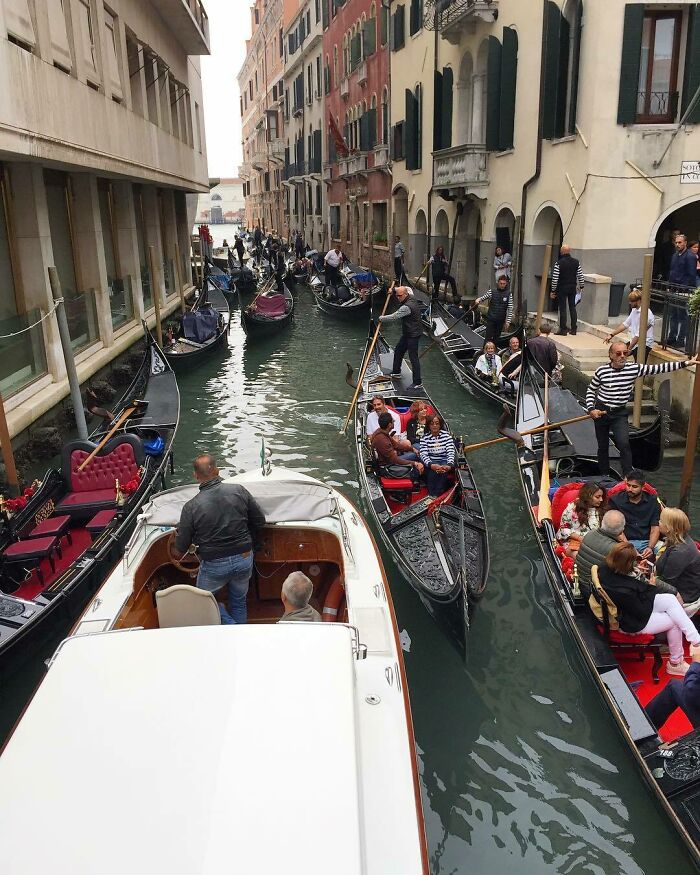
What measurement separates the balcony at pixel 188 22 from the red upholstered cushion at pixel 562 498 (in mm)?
10631

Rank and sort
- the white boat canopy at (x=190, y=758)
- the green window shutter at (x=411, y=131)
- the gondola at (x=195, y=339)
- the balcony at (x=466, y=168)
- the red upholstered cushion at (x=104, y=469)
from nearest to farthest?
the white boat canopy at (x=190, y=758) → the red upholstered cushion at (x=104, y=469) → the gondola at (x=195, y=339) → the balcony at (x=466, y=168) → the green window shutter at (x=411, y=131)

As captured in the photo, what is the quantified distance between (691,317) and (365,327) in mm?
9075

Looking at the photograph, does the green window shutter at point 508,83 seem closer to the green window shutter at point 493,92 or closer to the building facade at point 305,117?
the green window shutter at point 493,92

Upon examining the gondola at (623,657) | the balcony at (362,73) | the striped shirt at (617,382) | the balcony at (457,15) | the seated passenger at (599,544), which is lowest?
the gondola at (623,657)

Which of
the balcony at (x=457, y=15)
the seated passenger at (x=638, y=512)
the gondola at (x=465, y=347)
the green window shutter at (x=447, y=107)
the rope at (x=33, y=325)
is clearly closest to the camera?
the seated passenger at (x=638, y=512)

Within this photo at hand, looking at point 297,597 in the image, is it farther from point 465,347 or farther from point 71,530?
point 465,347

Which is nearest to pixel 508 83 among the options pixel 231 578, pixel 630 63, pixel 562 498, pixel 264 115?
pixel 630 63

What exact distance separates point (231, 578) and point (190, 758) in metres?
1.63

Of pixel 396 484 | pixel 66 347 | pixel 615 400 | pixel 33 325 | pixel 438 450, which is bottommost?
pixel 396 484

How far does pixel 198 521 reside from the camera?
3.53 meters

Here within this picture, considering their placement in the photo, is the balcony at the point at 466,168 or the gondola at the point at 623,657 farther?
the balcony at the point at 466,168

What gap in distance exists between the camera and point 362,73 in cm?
2133

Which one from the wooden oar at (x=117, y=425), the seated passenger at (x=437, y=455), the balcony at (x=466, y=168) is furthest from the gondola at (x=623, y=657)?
the balcony at (x=466, y=168)

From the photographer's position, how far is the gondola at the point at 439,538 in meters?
3.84
